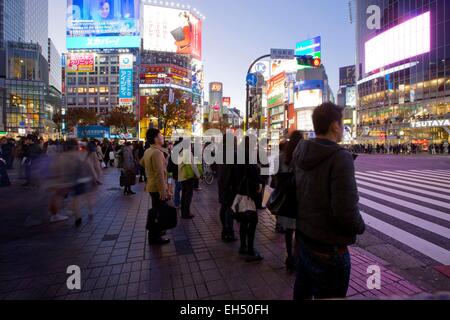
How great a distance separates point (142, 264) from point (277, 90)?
307ft

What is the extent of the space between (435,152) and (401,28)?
28.4 m

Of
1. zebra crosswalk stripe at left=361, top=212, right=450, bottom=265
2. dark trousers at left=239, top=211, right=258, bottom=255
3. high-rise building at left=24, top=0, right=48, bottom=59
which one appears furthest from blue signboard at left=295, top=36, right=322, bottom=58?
high-rise building at left=24, top=0, right=48, bottom=59

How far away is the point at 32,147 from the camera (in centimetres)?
1179

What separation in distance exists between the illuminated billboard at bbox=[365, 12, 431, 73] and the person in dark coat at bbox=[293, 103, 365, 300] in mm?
61940

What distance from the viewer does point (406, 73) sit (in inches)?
2149

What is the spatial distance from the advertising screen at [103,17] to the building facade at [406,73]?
204 ft

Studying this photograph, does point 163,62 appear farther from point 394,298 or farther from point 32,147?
point 394,298

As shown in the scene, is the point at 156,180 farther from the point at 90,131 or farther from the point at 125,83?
the point at 125,83

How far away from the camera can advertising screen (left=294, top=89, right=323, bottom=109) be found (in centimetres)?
7519

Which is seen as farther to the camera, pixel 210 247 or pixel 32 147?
pixel 32 147

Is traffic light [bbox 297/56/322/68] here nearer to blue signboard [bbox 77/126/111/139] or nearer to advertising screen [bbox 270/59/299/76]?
blue signboard [bbox 77/126/111/139]

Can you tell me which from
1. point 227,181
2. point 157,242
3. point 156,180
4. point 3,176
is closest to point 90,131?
point 3,176
